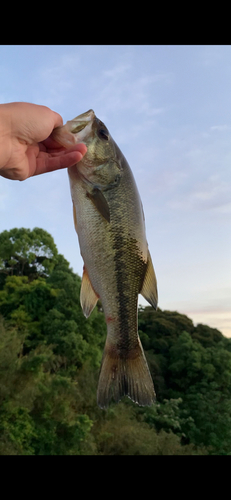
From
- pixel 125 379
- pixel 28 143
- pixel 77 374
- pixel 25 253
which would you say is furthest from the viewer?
pixel 25 253

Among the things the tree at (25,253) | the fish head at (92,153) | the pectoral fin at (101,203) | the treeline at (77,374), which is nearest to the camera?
the pectoral fin at (101,203)

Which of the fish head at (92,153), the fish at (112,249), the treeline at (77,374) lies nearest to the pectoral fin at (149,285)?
the fish at (112,249)

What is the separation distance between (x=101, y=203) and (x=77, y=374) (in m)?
23.6

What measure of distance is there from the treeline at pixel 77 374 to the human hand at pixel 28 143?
53.3 feet

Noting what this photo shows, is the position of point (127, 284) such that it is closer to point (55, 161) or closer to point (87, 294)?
point (87, 294)

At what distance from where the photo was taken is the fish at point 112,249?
83.6 inches

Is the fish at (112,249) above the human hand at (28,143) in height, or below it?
below

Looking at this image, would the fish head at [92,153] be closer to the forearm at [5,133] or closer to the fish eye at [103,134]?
the fish eye at [103,134]

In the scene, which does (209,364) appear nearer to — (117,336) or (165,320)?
(165,320)

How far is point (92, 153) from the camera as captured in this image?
222 centimetres

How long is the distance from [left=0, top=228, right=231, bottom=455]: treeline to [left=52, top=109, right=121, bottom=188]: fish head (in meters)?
16.5

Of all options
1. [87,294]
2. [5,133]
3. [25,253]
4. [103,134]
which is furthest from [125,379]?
[25,253]

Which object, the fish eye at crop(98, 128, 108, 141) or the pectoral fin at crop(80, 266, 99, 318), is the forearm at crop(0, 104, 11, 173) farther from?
the pectoral fin at crop(80, 266, 99, 318)
